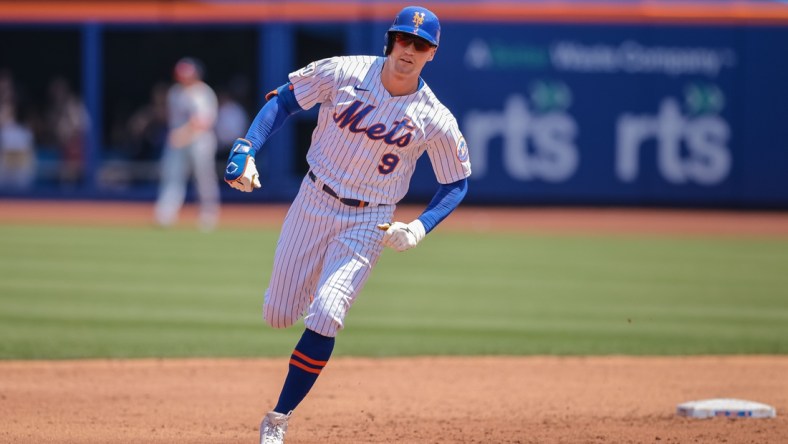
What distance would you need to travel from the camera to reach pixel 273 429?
4.84m

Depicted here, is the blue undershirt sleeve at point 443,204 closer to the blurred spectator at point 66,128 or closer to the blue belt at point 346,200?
the blue belt at point 346,200

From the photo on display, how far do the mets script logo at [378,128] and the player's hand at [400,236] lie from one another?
0.41 m

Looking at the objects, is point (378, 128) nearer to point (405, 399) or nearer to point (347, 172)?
point (347, 172)

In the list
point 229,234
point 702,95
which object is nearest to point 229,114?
point 229,234

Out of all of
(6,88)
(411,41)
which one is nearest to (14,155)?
(6,88)

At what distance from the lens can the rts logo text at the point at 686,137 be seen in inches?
767

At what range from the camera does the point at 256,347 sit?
813 centimetres

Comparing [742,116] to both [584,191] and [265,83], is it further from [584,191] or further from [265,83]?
[265,83]

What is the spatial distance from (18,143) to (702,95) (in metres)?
12.2

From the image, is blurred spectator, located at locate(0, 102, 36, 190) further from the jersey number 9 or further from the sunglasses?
the sunglasses

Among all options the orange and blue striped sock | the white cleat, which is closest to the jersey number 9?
the orange and blue striped sock

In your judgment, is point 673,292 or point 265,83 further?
point 265,83

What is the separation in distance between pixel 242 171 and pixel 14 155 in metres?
17.2

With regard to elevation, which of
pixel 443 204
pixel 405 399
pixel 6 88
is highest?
pixel 6 88
